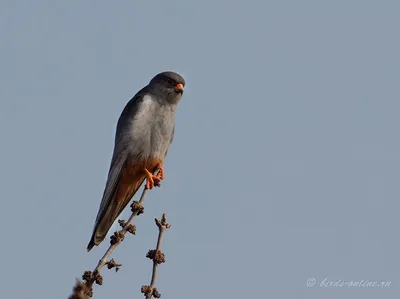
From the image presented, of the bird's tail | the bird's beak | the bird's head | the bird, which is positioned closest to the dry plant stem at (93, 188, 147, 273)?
the bird's tail

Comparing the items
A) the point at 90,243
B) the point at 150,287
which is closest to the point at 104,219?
the point at 90,243

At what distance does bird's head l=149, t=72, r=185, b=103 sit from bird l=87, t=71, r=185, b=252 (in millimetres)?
238

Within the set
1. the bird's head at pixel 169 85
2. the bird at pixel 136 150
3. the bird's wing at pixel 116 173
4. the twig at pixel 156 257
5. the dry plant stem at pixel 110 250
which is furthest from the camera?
the bird's head at pixel 169 85

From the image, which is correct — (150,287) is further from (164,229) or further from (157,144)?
(157,144)

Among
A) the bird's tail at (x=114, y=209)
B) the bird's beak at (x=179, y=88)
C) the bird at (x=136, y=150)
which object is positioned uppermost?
the bird's beak at (x=179, y=88)

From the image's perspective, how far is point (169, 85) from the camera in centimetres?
896

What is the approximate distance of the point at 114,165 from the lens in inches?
327

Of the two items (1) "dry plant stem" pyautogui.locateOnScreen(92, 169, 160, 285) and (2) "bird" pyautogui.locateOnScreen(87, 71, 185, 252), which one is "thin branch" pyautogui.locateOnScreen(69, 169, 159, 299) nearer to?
(1) "dry plant stem" pyautogui.locateOnScreen(92, 169, 160, 285)

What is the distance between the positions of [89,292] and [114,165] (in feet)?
14.5

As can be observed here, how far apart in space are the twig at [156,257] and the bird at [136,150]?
10.2 feet

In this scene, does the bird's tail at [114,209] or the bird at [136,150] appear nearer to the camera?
the bird's tail at [114,209]

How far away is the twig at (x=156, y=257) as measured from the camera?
13.5 feet

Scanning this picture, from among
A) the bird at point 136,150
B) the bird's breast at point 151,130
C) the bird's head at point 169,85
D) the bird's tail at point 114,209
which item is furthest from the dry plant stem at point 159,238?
the bird's head at point 169,85

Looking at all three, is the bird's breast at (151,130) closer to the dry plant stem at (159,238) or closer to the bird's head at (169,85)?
the bird's head at (169,85)
